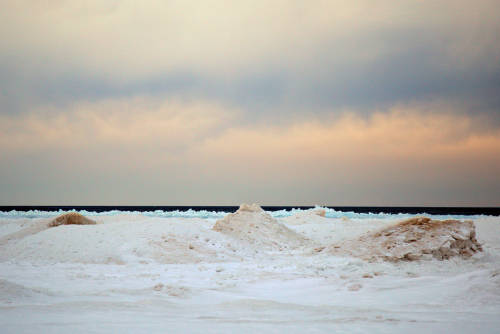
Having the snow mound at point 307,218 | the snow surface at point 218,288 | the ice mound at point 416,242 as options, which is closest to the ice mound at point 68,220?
the snow surface at point 218,288

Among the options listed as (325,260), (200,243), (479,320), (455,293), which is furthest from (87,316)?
(200,243)

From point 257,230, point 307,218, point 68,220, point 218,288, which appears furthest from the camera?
point 307,218

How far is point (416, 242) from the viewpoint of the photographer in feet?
27.6

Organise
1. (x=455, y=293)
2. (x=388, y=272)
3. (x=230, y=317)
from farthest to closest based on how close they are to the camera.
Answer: (x=388, y=272) < (x=455, y=293) < (x=230, y=317)

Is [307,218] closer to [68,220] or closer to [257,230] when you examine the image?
[257,230]

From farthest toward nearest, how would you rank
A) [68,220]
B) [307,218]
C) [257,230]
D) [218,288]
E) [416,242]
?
[307,218] < [68,220] < [257,230] < [416,242] < [218,288]

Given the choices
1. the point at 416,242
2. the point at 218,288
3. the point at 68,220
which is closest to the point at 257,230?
the point at 416,242

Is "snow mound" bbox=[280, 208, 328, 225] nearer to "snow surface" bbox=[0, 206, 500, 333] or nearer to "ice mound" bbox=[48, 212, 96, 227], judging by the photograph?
"snow surface" bbox=[0, 206, 500, 333]

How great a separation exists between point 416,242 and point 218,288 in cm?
477

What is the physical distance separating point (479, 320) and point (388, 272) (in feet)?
10.0

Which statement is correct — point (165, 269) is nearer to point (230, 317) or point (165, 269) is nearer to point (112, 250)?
point (112, 250)

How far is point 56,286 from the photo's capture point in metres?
5.61

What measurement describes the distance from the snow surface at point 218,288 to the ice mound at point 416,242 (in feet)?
0.71

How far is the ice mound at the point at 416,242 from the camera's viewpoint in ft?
26.4
